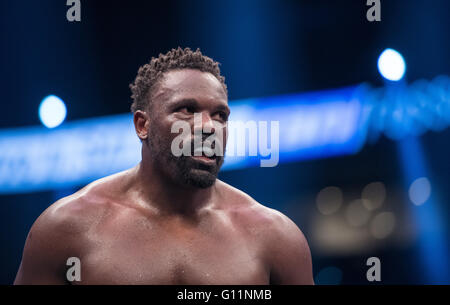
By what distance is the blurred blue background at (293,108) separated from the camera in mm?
3920

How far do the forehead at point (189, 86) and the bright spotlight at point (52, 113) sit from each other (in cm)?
196

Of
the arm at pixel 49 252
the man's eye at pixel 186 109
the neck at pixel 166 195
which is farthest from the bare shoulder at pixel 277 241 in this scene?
the arm at pixel 49 252

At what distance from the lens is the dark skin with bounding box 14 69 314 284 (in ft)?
6.41

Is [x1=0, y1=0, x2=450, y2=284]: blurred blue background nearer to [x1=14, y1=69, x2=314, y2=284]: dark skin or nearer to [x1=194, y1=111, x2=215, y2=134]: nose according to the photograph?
[x1=14, y1=69, x2=314, y2=284]: dark skin

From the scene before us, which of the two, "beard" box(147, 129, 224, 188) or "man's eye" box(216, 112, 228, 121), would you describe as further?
"man's eye" box(216, 112, 228, 121)

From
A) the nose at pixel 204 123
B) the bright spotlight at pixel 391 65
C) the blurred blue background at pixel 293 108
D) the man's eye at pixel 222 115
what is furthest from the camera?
the bright spotlight at pixel 391 65

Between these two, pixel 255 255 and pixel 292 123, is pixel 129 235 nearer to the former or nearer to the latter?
pixel 255 255

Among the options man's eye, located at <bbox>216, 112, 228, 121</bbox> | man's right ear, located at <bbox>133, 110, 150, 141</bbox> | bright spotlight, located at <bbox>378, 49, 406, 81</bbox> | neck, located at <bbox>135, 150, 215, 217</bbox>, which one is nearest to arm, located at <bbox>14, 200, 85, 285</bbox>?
neck, located at <bbox>135, 150, 215, 217</bbox>

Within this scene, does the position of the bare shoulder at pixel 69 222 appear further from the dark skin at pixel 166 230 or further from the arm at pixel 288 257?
the arm at pixel 288 257

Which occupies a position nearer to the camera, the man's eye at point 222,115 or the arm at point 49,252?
the arm at point 49,252

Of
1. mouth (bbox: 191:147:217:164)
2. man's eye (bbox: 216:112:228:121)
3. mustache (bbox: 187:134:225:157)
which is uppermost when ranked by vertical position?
man's eye (bbox: 216:112:228:121)

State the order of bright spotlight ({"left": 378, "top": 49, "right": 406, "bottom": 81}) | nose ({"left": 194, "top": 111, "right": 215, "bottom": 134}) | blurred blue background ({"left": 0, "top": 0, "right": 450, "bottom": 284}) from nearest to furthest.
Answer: nose ({"left": 194, "top": 111, "right": 215, "bottom": 134}) < blurred blue background ({"left": 0, "top": 0, "right": 450, "bottom": 284}) < bright spotlight ({"left": 378, "top": 49, "right": 406, "bottom": 81})

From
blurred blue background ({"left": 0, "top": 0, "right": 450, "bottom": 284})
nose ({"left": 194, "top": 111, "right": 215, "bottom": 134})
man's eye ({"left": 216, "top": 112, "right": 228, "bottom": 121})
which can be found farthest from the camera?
blurred blue background ({"left": 0, "top": 0, "right": 450, "bottom": 284})

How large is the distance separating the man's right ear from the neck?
113 millimetres
